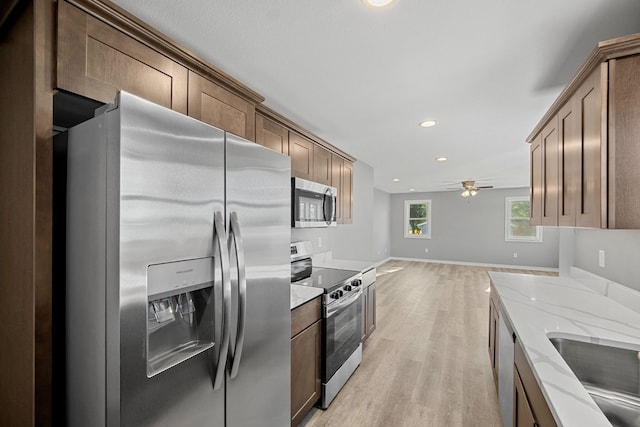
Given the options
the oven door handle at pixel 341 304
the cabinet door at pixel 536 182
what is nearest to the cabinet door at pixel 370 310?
the oven door handle at pixel 341 304

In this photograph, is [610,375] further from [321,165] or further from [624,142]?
[321,165]

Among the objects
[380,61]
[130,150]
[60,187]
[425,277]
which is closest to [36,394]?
[60,187]

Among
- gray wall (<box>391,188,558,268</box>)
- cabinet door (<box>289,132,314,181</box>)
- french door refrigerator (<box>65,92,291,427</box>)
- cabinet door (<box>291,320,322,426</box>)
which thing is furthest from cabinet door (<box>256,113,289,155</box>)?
gray wall (<box>391,188,558,268</box>)

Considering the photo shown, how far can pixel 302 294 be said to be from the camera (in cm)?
207

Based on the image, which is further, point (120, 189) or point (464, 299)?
point (464, 299)

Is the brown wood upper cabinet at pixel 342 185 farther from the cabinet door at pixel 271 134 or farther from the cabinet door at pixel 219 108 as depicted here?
the cabinet door at pixel 219 108

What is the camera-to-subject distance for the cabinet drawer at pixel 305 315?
72.2 inches

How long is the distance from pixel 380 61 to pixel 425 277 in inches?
248

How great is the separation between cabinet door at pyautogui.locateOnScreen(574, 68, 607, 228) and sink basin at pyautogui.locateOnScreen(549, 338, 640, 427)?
2.04ft

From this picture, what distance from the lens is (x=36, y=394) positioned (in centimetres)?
97

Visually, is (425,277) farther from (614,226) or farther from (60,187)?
(60,187)

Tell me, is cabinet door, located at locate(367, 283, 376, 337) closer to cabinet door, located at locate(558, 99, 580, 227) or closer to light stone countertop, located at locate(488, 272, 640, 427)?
light stone countertop, located at locate(488, 272, 640, 427)

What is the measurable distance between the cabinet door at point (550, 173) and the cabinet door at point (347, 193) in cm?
209

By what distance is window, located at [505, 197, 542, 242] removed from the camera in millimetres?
8070
